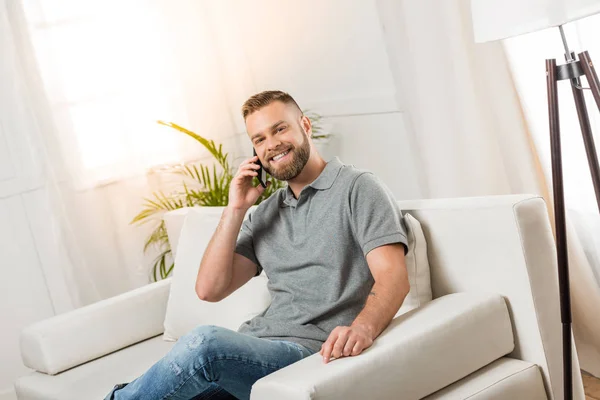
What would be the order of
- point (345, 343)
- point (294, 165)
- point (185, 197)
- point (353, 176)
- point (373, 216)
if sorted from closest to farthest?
point (345, 343), point (373, 216), point (353, 176), point (294, 165), point (185, 197)

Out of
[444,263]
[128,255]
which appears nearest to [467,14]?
[444,263]

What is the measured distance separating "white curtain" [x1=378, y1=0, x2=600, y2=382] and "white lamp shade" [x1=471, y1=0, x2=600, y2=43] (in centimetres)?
78

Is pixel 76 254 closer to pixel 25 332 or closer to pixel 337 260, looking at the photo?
pixel 25 332

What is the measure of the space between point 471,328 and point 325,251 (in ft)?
1.49

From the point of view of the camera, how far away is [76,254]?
13.6 feet

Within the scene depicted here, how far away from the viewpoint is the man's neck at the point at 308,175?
2494 mm

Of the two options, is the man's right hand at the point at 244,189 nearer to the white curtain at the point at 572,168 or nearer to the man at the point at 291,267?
the man at the point at 291,267

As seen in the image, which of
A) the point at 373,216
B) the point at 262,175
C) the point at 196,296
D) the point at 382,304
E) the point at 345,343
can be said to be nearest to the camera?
the point at 345,343

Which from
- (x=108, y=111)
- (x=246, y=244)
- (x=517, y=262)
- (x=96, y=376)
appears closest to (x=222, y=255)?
(x=246, y=244)

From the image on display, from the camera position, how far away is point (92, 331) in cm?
307

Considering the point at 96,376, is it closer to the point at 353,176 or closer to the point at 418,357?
the point at 353,176

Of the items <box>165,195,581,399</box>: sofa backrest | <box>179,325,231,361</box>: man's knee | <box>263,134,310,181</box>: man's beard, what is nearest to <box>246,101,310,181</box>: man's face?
<box>263,134,310,181</box>: man's beard

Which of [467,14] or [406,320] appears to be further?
[467,14]

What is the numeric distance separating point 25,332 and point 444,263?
1.58 metres
